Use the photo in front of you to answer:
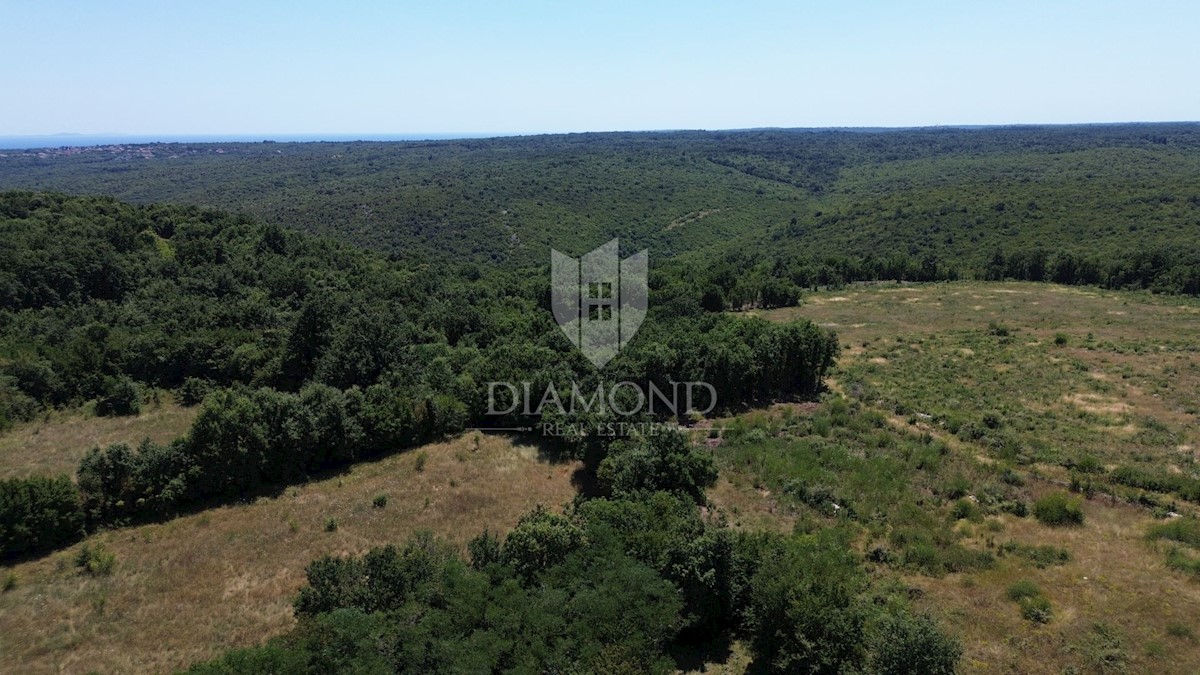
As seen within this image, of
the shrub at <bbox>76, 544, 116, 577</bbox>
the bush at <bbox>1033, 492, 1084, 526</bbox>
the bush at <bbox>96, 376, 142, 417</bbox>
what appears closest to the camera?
the shrub at <bbox>76, 544, 116, 577</bbox>

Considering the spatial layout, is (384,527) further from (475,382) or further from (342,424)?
(475,382)

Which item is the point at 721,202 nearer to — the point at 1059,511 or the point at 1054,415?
the point at 1054,415

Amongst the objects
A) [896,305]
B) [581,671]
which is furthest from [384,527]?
[896,305]

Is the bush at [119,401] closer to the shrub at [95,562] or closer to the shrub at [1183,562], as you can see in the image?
the shrub at [95,562]

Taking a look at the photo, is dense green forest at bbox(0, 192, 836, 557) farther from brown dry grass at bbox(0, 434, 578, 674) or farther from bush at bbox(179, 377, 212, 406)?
brown dry grass at bbox(0, 434, 578, 674)

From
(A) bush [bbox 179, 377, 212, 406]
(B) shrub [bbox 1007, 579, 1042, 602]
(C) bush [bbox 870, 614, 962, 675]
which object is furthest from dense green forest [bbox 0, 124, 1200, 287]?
(C) bush [bbox 870, 614, 962, 675]

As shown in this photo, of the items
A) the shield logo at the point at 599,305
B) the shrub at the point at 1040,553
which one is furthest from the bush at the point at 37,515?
the shrub at the point at 1040,553
